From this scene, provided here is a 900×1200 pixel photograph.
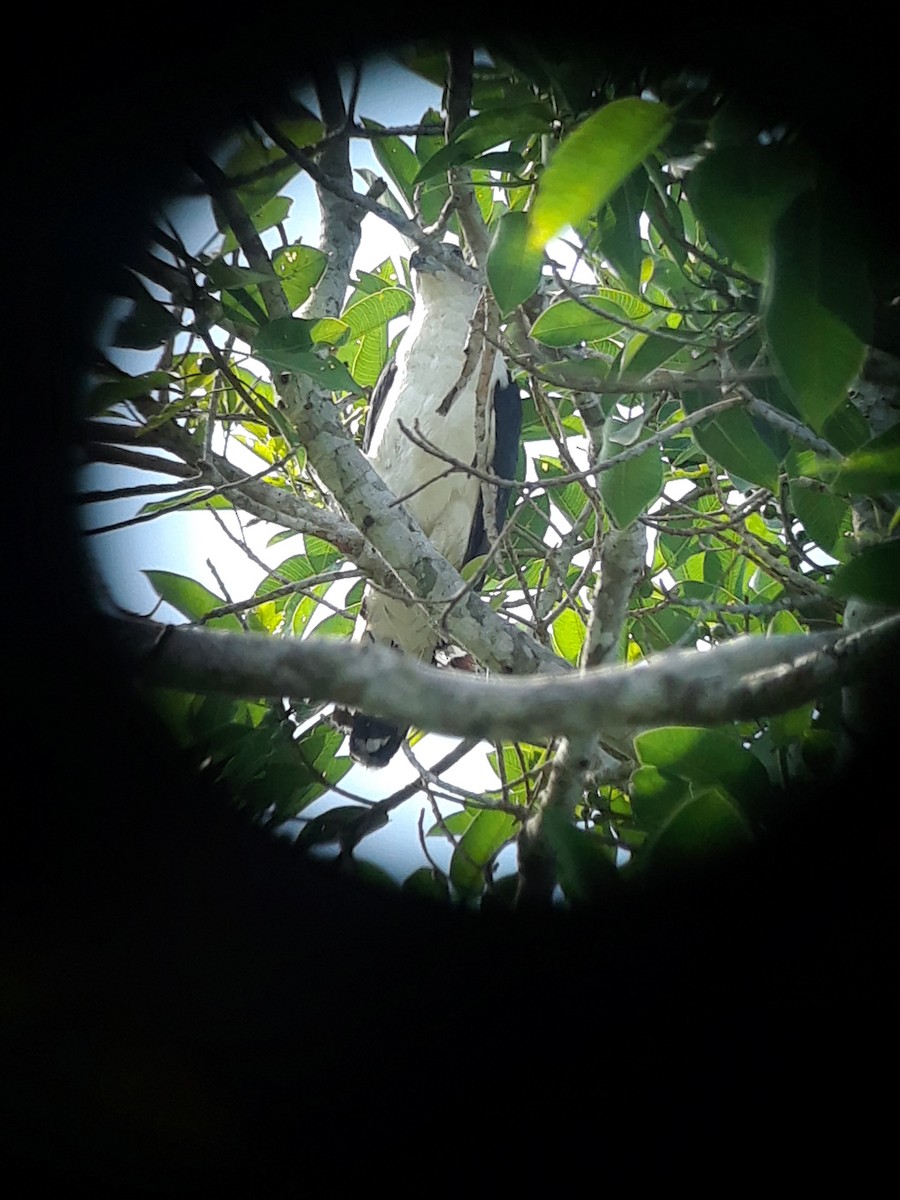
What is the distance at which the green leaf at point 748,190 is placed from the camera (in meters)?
1.10

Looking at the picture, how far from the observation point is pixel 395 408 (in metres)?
4.15

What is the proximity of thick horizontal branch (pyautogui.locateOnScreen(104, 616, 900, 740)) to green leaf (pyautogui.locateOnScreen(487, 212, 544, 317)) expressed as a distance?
0.83 meters

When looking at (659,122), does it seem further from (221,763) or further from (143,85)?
(221,763)

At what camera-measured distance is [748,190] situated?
1.13 m

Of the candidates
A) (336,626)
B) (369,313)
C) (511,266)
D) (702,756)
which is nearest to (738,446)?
(511,266)

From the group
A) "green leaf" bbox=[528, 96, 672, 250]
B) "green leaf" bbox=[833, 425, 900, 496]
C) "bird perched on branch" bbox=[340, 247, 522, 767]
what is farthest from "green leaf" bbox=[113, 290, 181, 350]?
"bird perched on branch" bbox=[340, 247, 522, 767]

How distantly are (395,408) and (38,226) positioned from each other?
3.01 meters

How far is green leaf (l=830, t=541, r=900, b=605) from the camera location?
1.10 metres

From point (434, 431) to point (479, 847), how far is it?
8.42 ft

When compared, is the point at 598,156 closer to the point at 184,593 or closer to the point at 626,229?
the point at 626,229

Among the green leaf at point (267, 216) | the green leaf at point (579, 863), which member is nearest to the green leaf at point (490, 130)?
the green leaf at point (267, 216)

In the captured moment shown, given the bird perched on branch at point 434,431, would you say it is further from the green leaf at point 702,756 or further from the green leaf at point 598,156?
the green leaf at point 598,156

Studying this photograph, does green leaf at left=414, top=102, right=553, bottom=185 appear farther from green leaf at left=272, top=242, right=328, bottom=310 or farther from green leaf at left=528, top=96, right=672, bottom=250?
green leaf at left=272, top=242, right=328, bottom=310

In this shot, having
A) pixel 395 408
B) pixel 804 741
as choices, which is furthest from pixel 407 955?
pixel 395 408
